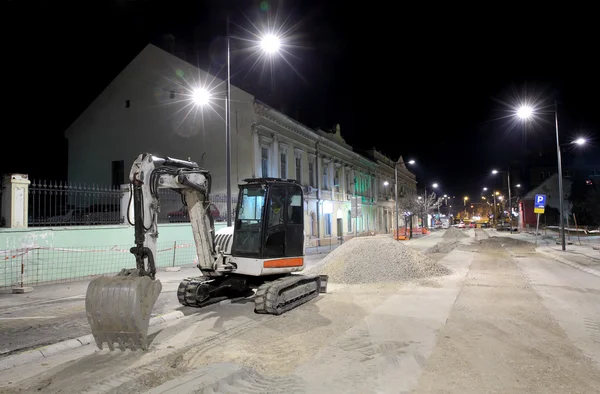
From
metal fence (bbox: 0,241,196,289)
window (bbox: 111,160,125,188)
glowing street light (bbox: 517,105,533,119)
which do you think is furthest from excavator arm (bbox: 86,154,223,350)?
window (bbox: 111,160,125,188)

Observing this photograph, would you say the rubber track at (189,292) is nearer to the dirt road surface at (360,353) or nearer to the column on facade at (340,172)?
the dirt road surface at (360,353)

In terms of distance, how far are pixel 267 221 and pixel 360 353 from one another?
12.0 feet

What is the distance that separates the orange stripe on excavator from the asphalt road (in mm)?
2177

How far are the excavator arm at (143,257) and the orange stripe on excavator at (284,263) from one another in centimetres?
101

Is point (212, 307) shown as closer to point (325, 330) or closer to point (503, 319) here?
point (325, 330)

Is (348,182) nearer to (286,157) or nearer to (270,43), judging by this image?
(286,157)

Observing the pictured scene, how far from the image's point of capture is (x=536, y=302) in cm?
939

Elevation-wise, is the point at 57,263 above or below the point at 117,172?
below

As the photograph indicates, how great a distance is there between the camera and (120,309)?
5426 mm

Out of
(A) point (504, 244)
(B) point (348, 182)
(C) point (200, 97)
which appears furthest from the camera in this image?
(B) point (348, 182)

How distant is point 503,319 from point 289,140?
21.7 meters

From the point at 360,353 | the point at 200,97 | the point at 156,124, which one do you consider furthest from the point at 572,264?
the point at 156,124

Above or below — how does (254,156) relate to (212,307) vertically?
above

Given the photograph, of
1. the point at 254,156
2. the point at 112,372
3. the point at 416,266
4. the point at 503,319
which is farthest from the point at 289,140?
the point at 112,372
